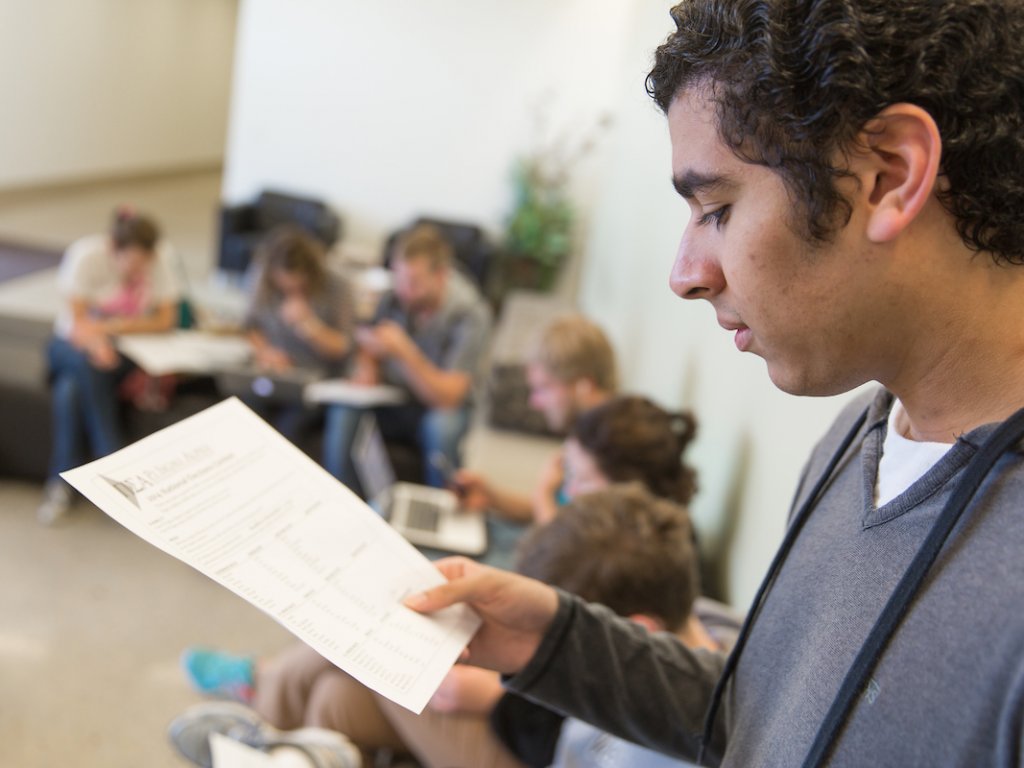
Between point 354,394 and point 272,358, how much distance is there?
1.46ft

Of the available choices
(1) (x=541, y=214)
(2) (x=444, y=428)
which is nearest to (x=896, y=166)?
(2) (x=444, y=428)

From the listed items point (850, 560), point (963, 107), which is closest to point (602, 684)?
point (850, 560)

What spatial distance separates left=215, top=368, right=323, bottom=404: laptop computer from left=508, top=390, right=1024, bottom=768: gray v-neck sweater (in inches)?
102

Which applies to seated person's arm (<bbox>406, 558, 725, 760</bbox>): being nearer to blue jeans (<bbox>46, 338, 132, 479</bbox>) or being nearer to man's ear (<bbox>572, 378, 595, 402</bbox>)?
man's ear (<bbox>572, 378, 595, 402</bbox>)

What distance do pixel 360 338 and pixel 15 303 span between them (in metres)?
3.40

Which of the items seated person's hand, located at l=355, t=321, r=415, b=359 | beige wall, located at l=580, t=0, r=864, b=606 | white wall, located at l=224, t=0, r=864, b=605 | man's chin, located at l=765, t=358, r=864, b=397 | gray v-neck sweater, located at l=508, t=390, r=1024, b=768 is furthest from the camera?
white wall, located at l=224, t=0, r=864, b=605

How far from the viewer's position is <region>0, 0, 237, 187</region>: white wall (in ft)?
29.0

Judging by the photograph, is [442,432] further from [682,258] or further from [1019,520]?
[1019,520]

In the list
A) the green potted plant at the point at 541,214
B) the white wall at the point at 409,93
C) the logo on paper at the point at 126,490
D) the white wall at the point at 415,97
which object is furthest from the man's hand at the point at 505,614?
the white wall at the point at 409,93

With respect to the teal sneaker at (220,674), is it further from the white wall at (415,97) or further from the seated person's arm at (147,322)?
the white wall at (415,97)

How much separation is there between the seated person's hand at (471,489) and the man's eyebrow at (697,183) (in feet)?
6.26

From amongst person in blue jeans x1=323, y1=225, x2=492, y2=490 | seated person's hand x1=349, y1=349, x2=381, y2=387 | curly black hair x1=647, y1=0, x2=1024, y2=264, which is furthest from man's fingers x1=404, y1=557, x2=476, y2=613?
seated person's hand x1=349, y1=349, x2=381, y2=387

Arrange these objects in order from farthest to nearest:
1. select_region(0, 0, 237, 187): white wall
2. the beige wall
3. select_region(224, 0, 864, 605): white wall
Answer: select_region(0, 0, 237, 187): white wall → select_region(224, 0, 864, 605): white wall → the beige wall

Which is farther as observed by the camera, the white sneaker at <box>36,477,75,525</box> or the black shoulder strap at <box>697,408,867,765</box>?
the white sneaker at <box>36,477,75,525</box>
